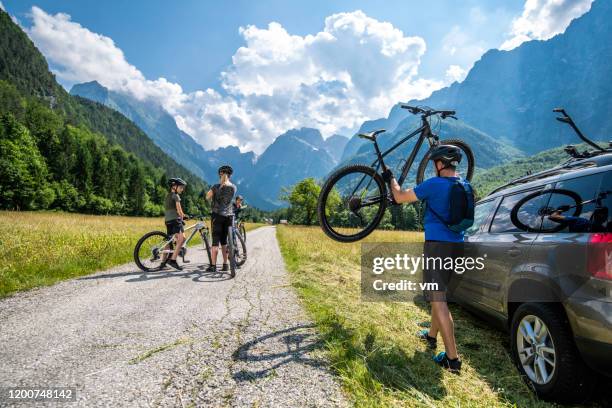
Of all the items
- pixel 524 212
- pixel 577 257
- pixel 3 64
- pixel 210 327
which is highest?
pixel 3 64

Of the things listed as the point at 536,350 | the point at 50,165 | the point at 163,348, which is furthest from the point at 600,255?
the point at 50,165

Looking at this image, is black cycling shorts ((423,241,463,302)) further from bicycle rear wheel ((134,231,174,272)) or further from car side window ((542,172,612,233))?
bicycle rear wheel ((134,231,174,272))

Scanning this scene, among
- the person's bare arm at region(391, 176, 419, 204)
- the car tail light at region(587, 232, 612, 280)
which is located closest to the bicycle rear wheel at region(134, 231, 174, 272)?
the person's bare arm at region(391, 176, 419, 204)

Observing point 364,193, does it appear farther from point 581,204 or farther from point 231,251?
point 231,251

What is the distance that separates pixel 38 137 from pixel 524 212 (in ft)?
269

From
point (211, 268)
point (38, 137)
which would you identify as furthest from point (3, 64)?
point (211, 268)

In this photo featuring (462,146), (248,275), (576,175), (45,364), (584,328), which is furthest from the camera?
(248,275)

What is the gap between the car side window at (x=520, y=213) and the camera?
11.9 feet

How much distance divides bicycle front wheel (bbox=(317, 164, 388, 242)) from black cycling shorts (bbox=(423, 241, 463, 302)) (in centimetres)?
152

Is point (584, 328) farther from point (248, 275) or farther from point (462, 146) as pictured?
point (248, 275)

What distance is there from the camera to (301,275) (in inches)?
332

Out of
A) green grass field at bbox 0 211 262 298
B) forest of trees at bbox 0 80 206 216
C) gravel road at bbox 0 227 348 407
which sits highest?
forest of trees at bbox 0 80 206 216

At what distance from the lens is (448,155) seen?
3.78m

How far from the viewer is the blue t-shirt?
12.2 feet
